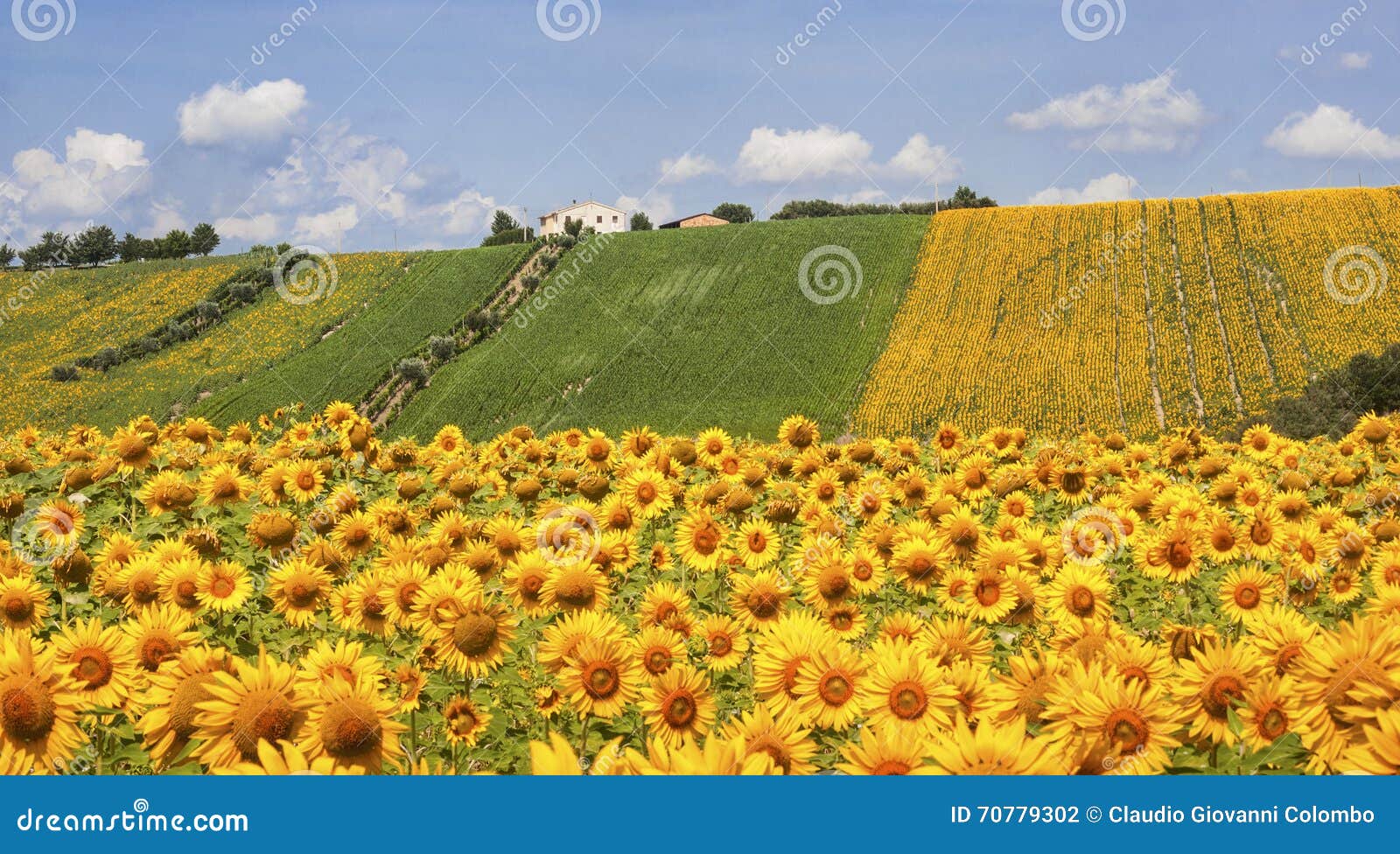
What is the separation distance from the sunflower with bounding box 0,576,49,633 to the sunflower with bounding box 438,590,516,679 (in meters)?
1.88

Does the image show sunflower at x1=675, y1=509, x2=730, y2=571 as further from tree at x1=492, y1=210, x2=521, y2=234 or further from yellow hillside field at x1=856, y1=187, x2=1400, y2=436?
Answer: tree at x1=492, y1=210, x2=521, y2=234

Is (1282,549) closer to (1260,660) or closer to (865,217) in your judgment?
(1260,660)

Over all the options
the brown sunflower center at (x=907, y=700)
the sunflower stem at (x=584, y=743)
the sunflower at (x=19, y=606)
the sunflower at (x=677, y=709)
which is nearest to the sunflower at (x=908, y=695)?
the brown sunflower center at (x=907, y=700)

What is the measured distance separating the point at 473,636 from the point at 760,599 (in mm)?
1320

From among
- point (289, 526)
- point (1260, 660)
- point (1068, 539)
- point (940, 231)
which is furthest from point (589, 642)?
point (940, 231)

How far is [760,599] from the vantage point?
4.31 metres

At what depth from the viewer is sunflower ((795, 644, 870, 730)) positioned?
2.97 m

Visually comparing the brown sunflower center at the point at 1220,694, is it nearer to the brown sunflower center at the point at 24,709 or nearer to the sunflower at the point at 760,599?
the sunflower at the point at 760,599

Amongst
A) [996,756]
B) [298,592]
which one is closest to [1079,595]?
[996,756]

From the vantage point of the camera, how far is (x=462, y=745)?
3391mm

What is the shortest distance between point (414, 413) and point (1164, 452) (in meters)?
54.9

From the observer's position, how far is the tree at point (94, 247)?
93.9 metres

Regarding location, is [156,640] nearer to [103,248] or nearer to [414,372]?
[414,372]

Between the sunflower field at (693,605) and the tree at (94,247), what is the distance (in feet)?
337
